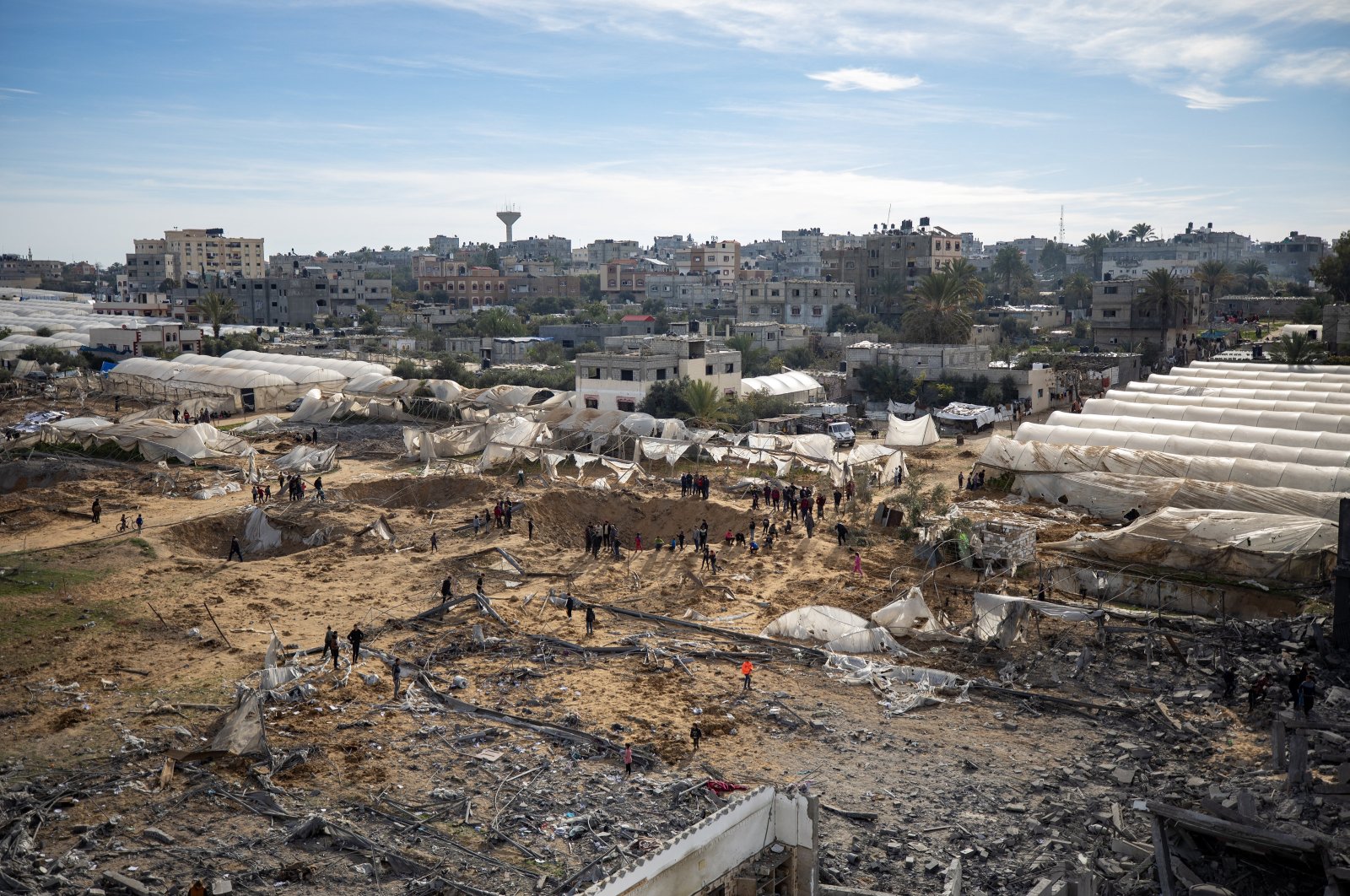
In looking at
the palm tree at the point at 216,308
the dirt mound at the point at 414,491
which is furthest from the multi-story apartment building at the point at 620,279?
the dirt mound at the point at 414,491

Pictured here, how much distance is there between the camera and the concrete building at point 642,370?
156ft

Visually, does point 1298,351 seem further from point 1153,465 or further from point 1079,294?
point 1079,294

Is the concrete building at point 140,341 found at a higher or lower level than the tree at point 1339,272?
lower

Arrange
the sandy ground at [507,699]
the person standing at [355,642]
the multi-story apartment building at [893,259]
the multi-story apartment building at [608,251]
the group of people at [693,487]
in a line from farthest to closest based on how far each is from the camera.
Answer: the multi-story apartment building at [608,251]
the multi-story apartment building at [893,259]
the group of people at [693,487]
the person standing at [355,642]
the sandy ground at [507,699]

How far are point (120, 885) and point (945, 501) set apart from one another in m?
22.9

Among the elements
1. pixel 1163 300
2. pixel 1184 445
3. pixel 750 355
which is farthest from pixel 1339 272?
pixel 1184 445

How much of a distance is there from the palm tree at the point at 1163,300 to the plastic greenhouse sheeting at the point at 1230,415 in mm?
26659

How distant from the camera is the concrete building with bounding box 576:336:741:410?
4750 centimetres

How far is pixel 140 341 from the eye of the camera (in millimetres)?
68625

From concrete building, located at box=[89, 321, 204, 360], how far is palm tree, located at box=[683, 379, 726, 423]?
3968cm

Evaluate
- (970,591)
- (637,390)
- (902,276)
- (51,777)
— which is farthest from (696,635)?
(902,276)

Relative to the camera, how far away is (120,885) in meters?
12.4

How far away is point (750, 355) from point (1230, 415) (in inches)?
1289

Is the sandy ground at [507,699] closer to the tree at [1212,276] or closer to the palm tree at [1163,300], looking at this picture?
the palm tree at [1163,300]
